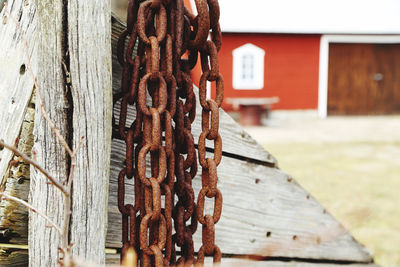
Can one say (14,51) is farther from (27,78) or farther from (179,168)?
(179,168)

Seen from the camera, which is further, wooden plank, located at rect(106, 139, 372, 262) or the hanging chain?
wooden plank, located at rect(106, 139, 372, 262)

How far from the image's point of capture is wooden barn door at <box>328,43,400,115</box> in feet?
61.2

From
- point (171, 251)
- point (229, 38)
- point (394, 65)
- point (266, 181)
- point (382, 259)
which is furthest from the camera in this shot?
point (394, 65)

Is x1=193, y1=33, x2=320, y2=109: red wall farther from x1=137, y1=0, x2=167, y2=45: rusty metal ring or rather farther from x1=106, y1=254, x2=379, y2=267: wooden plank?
x1=137, y1=0, x2=167, y2=45: rusty metal ring

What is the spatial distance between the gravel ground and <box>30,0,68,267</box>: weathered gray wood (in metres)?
0.72

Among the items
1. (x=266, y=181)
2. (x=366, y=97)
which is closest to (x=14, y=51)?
(x=266, y=181)

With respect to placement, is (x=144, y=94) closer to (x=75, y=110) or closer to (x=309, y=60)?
(x=75, y=110)

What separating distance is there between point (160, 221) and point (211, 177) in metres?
0.18

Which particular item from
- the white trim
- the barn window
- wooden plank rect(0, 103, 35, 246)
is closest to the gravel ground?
wooden plank rect(0, 103, 35, 246)

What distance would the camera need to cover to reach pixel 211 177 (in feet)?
4.04

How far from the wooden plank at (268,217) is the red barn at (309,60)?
15188 millimetres

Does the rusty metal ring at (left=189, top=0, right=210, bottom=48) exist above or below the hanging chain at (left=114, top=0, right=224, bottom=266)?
above

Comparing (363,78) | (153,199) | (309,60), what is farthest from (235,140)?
(363,78)

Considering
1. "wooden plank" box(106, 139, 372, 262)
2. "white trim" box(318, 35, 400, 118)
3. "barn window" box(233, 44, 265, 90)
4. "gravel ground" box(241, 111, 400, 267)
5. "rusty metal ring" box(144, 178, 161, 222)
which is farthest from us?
"white trim" box(318, 35, 400, 118)
